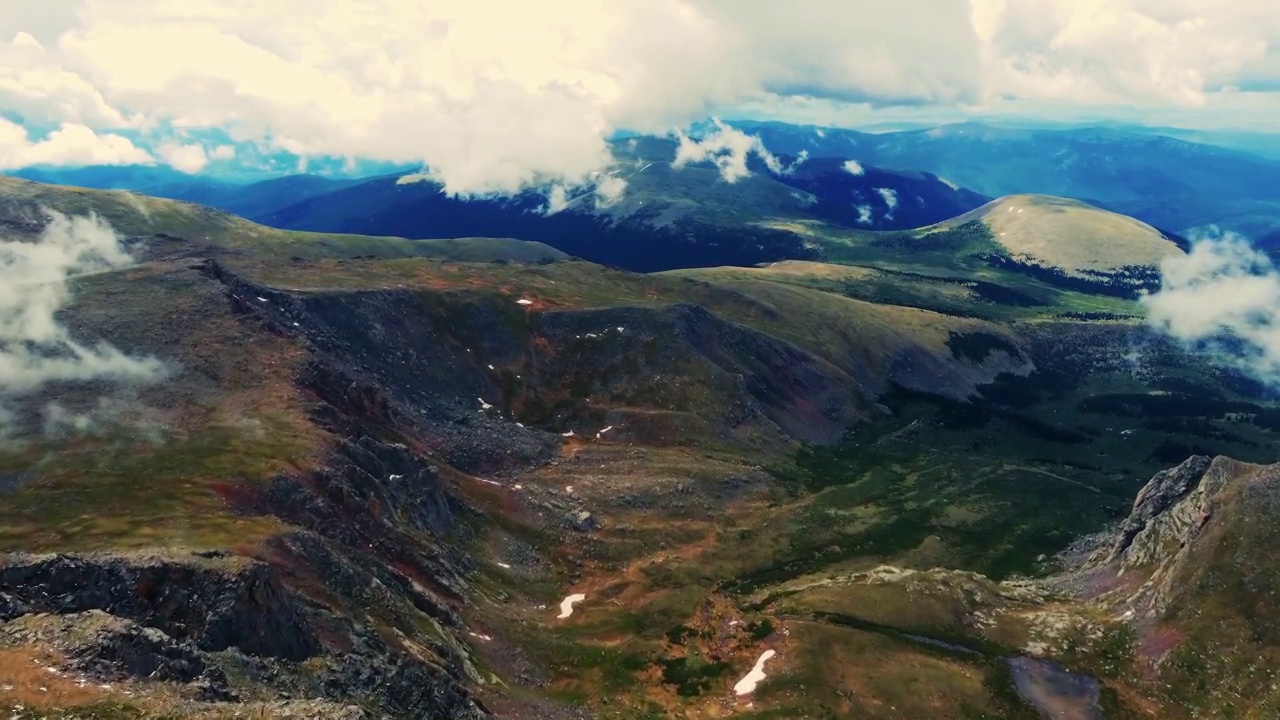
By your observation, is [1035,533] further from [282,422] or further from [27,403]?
[27,403]

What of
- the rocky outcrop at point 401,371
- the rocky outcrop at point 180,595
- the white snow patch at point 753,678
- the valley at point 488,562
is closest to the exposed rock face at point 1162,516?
the valley at point 488,562

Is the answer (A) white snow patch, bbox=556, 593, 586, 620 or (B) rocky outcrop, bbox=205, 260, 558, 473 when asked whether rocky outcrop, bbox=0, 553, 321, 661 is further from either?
(B) rocky outcrop, bbox=205, 260, 558, 473

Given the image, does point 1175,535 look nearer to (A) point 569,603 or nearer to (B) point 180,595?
(A) point 569,603

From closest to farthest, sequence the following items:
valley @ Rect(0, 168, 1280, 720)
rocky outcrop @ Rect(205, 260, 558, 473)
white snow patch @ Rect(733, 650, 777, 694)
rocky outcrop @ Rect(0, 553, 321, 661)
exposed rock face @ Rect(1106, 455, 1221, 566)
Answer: rocky outcrop @ Rect(0, 553, 321, 661)
valley @ Rect(0, 168, 1280, 720)
white snow patch @ Rect(733, 650, 777, 694)
exposed rock face @ Rect(1106, 455, 1221, 566)
rocky outcrop @ Rect(205, 260, 558, 473)

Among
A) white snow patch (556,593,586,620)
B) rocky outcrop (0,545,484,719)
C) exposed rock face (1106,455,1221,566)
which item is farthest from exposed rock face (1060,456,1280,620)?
rocky outcrop (0,545,484,719)

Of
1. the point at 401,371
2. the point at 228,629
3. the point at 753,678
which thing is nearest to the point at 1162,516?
the point at 753,678

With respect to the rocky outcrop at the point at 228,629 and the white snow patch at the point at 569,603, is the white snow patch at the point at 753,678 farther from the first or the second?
the rocky outcrop at the point at 228,629
